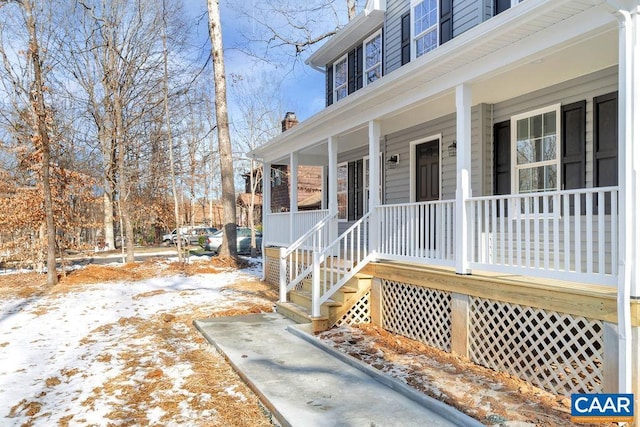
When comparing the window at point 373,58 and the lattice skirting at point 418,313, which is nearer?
the lattice skirting at point 418,313

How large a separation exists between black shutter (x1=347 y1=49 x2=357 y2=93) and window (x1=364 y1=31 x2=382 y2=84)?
50 centimetres

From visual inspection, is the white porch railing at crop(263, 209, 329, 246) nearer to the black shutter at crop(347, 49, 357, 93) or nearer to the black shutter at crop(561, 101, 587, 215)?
the black shutter at crop(347, 49, 357, 93)

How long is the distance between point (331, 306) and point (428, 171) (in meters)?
3.42

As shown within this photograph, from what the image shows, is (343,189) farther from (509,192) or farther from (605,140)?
(605,140)

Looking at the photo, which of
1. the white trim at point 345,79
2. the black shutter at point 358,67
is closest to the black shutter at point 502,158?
the black shutter at point 358,67

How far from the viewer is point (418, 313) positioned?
5738 millimetres

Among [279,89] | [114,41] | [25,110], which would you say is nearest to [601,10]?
[25,110]

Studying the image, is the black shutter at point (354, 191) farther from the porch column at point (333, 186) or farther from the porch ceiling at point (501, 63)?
the porch ceiling at point (501, 63)

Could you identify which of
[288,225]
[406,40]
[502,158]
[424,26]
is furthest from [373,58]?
[502,158]

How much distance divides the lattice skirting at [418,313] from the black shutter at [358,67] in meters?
6.32

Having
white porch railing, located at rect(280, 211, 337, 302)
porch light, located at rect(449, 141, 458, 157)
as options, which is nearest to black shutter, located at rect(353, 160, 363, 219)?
white porch railing, located at rect(280, 211, 337, 302)

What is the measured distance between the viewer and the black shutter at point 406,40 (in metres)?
9.03

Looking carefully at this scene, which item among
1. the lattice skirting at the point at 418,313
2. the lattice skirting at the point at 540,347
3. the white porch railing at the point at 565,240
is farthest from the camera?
the lattice skirting at the point at 418,313

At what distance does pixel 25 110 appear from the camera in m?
12.5
